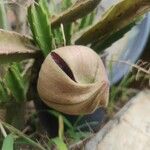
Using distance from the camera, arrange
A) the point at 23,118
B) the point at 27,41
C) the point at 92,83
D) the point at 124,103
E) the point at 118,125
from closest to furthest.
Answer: the point at 92,83 → the point at 27,41 → the point at 23,118 → the point at 118,125 → the point at 124,103

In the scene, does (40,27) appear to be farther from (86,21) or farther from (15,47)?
(86,21)

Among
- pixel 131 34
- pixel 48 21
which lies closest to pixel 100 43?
pixel 48 21

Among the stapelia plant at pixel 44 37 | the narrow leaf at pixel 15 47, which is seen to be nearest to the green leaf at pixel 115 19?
the stapelia plant at pixel 44 37

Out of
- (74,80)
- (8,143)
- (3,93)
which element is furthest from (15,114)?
(74,80)

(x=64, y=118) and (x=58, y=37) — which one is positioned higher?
(x=58, y=37)

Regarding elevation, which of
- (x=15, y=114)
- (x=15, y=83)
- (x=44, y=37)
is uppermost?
(x=44, y=37)

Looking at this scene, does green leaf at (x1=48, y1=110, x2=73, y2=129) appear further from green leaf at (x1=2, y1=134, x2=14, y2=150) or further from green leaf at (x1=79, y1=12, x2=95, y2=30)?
green leaf at (x1=79, y1=12, x2=95, y2=30)

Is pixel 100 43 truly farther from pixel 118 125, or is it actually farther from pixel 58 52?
pixel 118 125

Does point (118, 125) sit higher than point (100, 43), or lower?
lower
